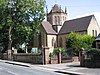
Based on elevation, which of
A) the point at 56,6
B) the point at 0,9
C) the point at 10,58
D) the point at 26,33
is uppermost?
the point at 56,6

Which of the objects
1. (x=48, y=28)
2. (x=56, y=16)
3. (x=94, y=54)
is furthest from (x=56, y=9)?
(x=94, y=54)

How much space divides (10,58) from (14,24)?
10.2 m

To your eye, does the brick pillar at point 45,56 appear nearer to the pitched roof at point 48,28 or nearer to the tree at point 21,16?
the tree at point 21,16

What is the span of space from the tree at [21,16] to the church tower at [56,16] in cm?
2050

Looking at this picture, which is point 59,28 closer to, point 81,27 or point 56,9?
point 56,9

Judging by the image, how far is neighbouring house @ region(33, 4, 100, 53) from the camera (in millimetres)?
68938

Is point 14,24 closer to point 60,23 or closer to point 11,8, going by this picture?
point 11,8

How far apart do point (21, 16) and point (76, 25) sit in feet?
63.8

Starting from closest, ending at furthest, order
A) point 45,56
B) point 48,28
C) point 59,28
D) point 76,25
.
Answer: point 45,56
point 76,25
point 48,28
point 59,28

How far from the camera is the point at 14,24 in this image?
59156mm

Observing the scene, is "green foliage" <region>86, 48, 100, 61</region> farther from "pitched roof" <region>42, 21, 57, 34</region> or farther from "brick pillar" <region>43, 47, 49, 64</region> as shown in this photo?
"pitched roof" <region>42, 21, 57, 34</region>

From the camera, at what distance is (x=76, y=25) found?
73062mm

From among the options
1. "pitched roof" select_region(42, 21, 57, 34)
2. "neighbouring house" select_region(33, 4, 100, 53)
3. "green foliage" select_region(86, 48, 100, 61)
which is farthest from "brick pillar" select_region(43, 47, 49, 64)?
"pitched roof" select_region(42, 21, 57, 34)

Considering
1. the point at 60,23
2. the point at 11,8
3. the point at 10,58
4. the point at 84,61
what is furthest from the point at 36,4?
the point at 84,61
